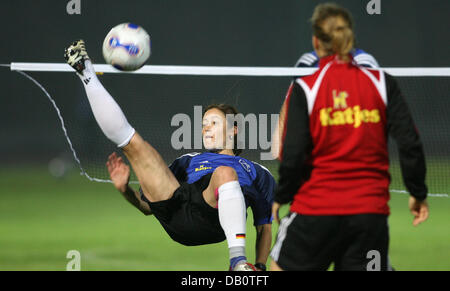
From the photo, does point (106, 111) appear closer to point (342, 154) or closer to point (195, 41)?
point (342, 154)

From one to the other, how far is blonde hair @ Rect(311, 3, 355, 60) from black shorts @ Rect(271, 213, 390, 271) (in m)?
0.76

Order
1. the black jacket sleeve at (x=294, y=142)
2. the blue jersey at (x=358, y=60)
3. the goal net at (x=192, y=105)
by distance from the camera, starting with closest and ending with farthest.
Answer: the black jacket sleeve at (x=294, y=142) < the blue jersey at (x=358, y=60) < the goal net at (x=192, y=105)

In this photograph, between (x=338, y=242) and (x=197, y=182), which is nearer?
(x=338, y=242)

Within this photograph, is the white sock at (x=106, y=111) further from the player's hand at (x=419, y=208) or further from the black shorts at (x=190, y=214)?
the player's hand at (x=419, y=208)

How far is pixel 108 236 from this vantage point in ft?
25.2

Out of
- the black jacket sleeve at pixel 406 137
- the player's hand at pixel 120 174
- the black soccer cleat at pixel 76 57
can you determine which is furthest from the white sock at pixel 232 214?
the black jacket sleeve at pixel 406 137

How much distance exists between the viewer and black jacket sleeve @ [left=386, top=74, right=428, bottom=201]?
9.97 feet

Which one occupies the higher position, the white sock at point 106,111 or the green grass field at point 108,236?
the white sock at point 106,111

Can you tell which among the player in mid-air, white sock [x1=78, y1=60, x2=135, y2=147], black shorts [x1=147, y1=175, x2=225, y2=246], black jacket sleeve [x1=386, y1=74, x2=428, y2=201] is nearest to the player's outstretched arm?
the player in mid-air

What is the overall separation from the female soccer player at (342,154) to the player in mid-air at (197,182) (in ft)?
3.37

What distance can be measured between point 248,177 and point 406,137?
5.95 feet

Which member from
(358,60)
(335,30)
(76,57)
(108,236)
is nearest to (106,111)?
(76,57)

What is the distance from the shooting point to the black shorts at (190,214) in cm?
458
